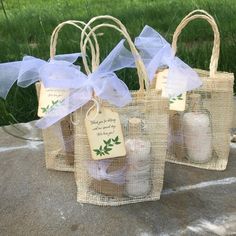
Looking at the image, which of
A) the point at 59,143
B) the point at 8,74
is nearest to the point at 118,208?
the point at 59,143

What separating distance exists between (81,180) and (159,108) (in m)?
0.35

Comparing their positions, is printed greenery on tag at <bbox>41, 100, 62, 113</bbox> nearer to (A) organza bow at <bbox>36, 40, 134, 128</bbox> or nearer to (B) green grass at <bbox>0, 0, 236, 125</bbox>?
(A) organza bow at <bbox>36, 40, 134, 128</bbox>

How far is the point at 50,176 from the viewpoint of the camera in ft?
7.04

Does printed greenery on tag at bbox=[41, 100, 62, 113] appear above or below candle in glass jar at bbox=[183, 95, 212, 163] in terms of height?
above

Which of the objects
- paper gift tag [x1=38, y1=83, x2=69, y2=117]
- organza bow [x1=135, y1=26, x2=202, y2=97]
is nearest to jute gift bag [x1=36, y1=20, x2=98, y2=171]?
paper gift tag [x1=38, y1=83, x2=69, y2=117]

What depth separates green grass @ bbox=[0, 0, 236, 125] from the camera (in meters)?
3.01

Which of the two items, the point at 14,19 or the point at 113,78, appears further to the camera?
the point at 14,19

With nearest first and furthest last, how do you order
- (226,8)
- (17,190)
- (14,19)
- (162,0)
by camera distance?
(17,190), (226,8), (14,19), (162,0)

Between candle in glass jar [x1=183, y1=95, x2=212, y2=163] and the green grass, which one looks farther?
the green grass

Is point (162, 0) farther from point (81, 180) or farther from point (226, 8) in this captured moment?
point (81, 180)

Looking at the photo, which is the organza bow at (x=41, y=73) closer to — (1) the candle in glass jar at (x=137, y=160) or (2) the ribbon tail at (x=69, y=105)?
(2) the ribbon tail at (x=69, y=105)

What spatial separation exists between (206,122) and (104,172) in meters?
0.45

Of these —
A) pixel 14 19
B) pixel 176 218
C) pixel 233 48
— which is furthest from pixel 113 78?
pixel 14 19

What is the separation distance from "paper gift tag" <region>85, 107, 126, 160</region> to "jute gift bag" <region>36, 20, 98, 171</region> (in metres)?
0.23
